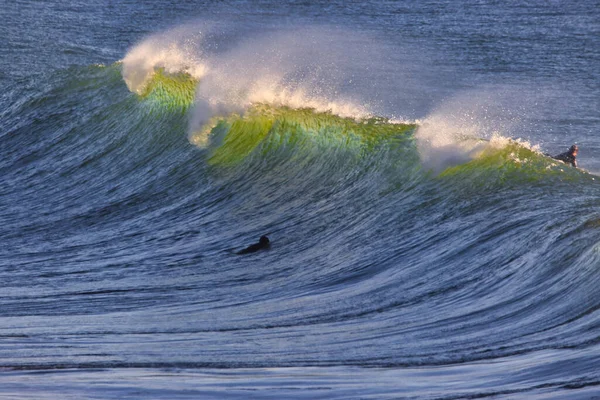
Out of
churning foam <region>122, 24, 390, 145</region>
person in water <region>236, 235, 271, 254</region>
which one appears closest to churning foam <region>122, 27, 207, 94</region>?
churning foam <region>122, 24, 390, 145</region>

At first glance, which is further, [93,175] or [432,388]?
[93,175]

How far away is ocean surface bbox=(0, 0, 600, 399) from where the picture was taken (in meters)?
6.89

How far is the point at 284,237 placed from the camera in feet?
38.1

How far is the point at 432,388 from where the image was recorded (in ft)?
20.6

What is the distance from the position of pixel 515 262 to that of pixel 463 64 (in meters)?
19.9

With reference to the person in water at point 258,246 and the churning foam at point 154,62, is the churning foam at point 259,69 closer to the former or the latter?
the churning foam at point 154,62

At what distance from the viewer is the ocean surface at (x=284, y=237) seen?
689 cm

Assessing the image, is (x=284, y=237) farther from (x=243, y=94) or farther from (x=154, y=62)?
(x=154, y=62)

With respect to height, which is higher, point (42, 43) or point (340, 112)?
point (42, 43)

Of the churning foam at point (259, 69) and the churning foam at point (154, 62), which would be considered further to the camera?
the churning foam at point (154, 62)

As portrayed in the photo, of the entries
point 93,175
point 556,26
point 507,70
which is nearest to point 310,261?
point 93,175

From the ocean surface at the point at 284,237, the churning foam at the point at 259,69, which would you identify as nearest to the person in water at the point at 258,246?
the ocean surface at the point at 284,237

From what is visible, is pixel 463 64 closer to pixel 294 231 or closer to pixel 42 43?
pixel 42 43

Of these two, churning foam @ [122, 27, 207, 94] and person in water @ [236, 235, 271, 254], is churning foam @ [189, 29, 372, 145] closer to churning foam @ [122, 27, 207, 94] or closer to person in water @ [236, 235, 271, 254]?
churning foam @ [122, 27, 207, 94]
